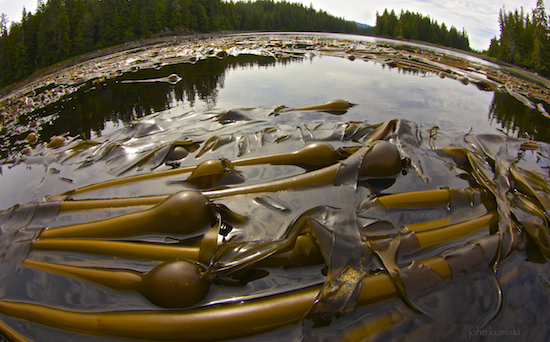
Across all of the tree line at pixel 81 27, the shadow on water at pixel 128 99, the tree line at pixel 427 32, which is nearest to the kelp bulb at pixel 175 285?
the shadow on water at pixel 128 99

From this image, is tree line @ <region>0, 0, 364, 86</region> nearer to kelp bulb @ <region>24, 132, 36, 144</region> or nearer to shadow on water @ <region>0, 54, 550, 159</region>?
shadow on water @ <region>0, 54, 550, 159</region>

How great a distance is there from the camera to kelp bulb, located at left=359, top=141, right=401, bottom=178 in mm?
1827

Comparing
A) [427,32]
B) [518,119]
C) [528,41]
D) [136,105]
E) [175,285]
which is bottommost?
[175,285]

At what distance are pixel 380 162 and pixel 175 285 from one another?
1.52 meters

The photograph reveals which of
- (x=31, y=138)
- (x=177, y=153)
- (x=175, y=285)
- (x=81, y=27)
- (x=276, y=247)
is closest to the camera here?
(x=175, y=285)

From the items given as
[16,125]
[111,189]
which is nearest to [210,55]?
[16,125]

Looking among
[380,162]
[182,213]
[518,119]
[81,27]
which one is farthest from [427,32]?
[182,213]

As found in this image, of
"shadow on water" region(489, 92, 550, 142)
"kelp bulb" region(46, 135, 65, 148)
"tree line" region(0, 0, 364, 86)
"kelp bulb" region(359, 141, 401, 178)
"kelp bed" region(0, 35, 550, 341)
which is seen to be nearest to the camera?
"kelp bed" region(0, 35, 550, 341)

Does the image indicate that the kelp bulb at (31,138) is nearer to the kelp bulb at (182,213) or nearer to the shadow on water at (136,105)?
the shadow on water at (136,105)

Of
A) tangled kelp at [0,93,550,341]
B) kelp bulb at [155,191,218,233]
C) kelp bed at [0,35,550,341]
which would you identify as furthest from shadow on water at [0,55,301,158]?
kelp bulb at [155,191,218,233]

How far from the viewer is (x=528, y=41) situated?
35.0 feet

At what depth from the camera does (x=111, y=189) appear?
1.80 m

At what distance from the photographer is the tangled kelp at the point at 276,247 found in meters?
0.93

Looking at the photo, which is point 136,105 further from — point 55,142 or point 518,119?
point 518,119
